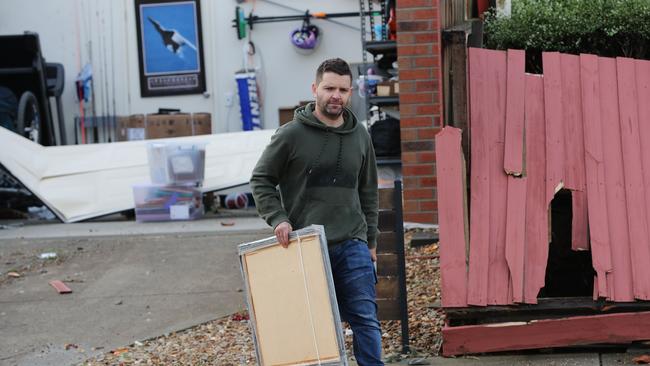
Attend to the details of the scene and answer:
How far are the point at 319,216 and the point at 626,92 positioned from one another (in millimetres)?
2147

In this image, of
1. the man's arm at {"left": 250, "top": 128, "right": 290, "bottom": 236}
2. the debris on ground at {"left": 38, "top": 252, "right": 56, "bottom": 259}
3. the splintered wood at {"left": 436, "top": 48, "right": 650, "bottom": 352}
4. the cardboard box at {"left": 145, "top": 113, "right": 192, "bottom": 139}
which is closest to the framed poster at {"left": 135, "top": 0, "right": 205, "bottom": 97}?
the cardboard box at {"left": 145, "top": 113, "right": 192, "bottom": 139}

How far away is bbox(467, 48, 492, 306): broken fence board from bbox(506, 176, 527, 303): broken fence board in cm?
12

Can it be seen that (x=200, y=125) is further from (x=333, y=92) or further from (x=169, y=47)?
(x=333, y=92)

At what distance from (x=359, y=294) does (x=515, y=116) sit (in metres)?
1.68

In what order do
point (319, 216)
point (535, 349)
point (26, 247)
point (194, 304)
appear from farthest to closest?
point (26, 247) → point (194, 304) → point (535, 349) → point (319, 216)

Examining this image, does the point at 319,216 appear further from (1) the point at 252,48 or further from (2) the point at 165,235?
(1) the point at 252,48

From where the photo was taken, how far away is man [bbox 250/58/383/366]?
4574mm

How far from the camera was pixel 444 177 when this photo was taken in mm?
5676

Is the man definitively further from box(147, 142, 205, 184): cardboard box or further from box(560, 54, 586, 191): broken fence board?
box(147, 142, 205, 184): cardboard box

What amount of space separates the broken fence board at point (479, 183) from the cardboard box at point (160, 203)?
5250mm

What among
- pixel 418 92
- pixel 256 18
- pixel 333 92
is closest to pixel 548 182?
pixel 333 92

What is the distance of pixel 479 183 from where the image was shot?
572 centimetres

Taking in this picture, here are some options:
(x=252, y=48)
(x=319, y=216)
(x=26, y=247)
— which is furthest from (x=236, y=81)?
(x=319, y=216)

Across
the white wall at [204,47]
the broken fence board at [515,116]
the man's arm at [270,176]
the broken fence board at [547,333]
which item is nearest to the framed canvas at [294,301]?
the man's arm at [270,176]
